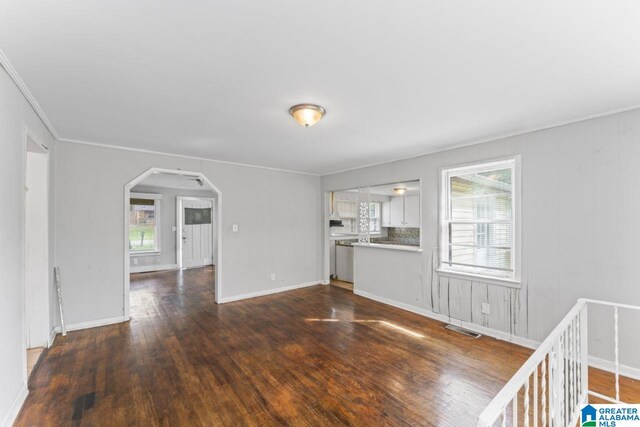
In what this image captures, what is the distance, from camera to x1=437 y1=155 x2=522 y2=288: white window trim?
3.39 metres

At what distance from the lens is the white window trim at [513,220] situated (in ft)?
11.1

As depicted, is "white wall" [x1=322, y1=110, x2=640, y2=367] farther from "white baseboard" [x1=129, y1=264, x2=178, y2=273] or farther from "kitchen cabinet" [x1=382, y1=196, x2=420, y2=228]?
"white baseboard" [x1=129, y1=264, x2=178, y2=273]

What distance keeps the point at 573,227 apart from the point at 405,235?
4725 millimetres

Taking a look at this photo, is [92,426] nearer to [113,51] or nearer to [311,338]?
[311,338]

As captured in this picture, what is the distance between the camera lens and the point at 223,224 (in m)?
5.06

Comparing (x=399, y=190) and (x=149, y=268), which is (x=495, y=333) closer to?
(x=399, y=190)

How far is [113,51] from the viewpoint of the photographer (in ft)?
5.83

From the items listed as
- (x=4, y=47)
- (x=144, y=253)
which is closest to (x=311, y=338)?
(x=4, y=47)

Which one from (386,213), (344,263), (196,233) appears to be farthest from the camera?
(196,233)

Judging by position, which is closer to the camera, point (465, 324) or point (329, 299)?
point (465, 324)

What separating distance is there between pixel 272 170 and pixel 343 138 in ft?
7.84

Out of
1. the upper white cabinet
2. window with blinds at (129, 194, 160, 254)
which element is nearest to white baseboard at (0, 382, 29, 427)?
window with blinds at (129, 194, 160, 254)

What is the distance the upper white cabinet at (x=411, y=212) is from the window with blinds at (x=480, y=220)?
10.4 feet

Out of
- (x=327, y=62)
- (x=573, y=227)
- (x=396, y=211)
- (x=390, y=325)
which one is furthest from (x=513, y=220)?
(x=396, y=211)
